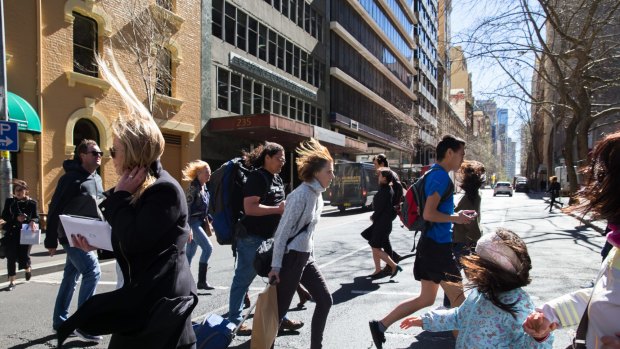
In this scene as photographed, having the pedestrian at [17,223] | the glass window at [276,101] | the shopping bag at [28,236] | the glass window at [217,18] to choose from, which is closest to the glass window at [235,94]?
the glass window at [217,18]

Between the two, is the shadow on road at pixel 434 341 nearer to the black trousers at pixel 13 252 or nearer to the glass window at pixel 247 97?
the black trousers at pixel 13 252

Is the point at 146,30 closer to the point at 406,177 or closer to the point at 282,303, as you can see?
the point at 282,303

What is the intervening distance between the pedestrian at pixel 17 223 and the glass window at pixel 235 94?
1714 centimetres

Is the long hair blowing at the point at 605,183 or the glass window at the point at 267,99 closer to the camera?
the long hair blowing at the point at 605,183

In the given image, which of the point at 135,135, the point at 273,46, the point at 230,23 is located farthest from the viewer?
the point at 273,46

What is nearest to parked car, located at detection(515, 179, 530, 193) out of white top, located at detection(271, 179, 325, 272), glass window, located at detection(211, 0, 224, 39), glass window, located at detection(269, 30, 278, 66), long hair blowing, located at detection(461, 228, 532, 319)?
glass window, located at detection(269, 30, 278, 66)

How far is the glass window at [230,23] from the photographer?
2344cm

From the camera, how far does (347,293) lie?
21.4 ft

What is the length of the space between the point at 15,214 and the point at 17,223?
0.14m

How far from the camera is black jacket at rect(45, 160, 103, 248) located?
14.8 ft

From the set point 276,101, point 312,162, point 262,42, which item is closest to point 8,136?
point 312,162

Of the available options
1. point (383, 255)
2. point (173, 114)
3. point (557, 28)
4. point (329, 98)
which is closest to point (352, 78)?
point (329, 98)

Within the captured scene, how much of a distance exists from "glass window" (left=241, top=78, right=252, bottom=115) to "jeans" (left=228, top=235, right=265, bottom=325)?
20.7 meters

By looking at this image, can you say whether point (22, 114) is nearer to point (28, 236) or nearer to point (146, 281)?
point (28, 236)
